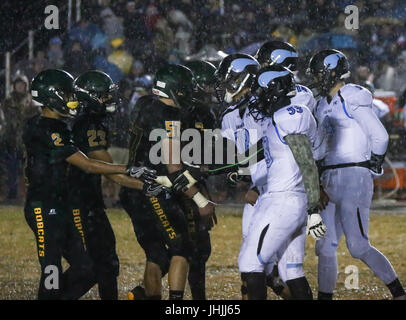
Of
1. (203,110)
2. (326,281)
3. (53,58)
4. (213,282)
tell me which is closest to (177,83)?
(203,110)

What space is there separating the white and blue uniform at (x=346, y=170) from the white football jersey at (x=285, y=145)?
101 cm

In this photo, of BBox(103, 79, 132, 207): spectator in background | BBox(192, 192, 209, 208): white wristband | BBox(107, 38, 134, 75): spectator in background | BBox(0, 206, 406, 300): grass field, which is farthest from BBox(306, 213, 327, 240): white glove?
BBox(107, 38, 134, 75): spectator in background

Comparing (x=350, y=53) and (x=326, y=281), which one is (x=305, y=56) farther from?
(x=326, y=281)

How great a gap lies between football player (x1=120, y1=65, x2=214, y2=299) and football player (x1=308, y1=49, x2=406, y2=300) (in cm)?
92

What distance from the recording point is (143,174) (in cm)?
607

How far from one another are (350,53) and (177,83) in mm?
8678

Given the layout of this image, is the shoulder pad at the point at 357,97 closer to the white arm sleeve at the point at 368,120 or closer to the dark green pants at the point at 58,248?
the white arm sleeve at the point at 368,120

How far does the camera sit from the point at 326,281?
6.71 meters

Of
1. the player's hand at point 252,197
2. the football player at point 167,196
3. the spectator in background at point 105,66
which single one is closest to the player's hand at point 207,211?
the football player at point 167,196

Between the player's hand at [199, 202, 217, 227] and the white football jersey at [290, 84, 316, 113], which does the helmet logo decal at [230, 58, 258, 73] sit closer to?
the white football jersey at [290, 84, 316, 113]

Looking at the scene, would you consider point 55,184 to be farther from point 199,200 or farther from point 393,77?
point 393,77

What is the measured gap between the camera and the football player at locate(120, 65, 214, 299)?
20.0 ft

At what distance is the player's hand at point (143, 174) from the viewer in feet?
19.9

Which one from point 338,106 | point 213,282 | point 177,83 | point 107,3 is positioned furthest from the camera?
point 107,3
